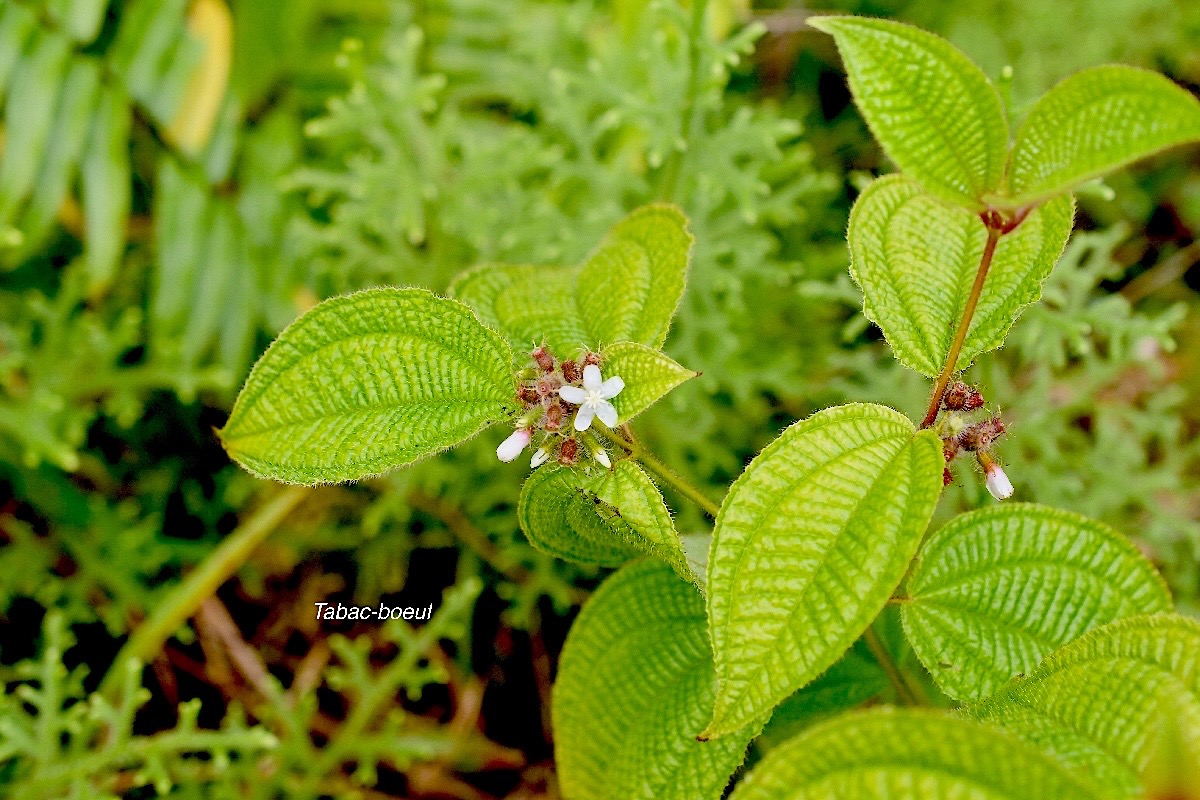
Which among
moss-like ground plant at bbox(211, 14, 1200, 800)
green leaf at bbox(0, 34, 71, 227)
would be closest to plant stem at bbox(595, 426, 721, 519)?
moss-like ground plant at bbox(211, 14, 1200, 800)

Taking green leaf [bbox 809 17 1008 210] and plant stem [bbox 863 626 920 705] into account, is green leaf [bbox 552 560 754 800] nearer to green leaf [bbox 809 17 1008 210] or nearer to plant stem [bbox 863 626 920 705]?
plant stem [bbox 863 626 920 705]

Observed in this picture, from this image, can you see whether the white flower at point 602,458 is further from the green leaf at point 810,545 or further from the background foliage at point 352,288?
the background foliage at point 352,288

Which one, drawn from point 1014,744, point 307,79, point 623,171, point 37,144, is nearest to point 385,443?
point 1014,744

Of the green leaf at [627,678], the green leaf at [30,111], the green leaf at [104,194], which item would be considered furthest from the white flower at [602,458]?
the green leaf at [30,111]

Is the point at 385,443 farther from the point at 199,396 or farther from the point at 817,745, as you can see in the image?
the point at 199,396

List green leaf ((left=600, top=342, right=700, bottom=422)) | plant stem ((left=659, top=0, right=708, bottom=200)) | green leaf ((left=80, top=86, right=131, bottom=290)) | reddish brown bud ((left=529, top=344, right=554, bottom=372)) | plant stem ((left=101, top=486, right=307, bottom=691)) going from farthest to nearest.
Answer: green leaf ((left=80, top=86, right=131, bottom=290)), plant stem ((left=101, top=486, right=307, bottom=691)), plant stem ((left=659, top=0, right=708, bottom=200)), reddish brown bud ((left=529, top=344, right=554, bottom=372)), green leaf ((left=600, top=342, right=700, bottom=422))

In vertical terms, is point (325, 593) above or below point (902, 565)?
below
